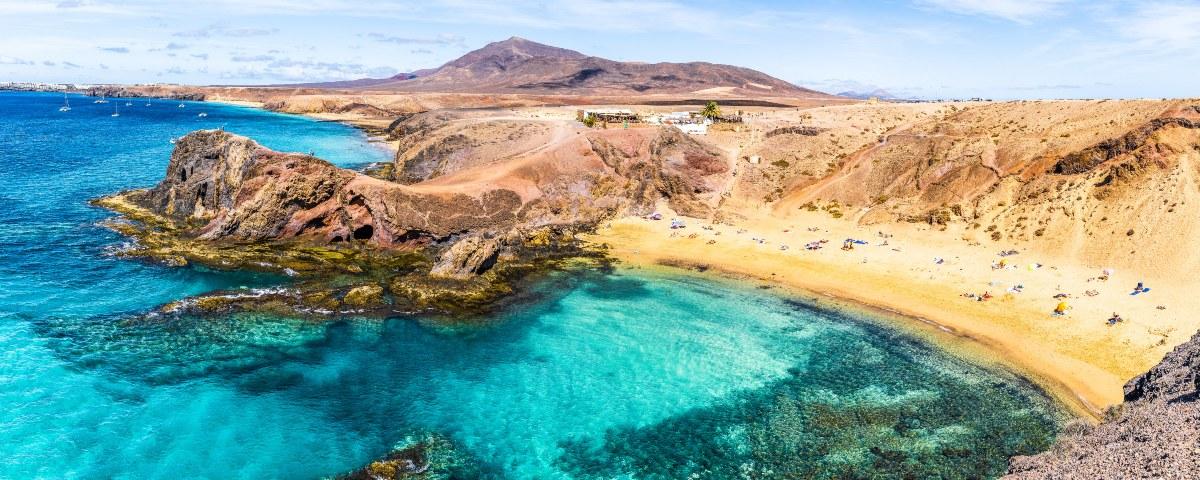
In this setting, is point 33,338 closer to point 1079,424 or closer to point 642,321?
point 642,321

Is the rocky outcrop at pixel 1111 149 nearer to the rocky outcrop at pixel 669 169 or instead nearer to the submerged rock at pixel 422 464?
the rocky outcrop at pixel 669 169

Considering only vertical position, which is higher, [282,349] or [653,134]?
[653,134]

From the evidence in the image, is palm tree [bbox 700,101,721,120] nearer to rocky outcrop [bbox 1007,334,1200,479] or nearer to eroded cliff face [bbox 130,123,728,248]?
eroded cliff face [bbox 130,123,728,248]

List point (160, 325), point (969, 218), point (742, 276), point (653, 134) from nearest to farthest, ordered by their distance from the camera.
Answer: point (160, 325) → point (742, 276) → point (969, 218) → point (653, 134)

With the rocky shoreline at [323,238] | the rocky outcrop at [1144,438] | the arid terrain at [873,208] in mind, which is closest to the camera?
the rocky outcrop at [1144,438]

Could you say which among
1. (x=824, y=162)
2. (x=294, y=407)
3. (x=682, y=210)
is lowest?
(x=294, y=407)

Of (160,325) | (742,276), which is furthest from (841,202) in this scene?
(160,325)

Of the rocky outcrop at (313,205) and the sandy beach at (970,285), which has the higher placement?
the rocky outcrop at (313,205)

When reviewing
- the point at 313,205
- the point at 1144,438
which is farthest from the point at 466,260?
the point at 1144,438

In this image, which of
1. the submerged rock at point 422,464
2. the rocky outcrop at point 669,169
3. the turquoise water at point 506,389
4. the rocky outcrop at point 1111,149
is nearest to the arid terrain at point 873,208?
the rocky outcrop at point 1111,149
